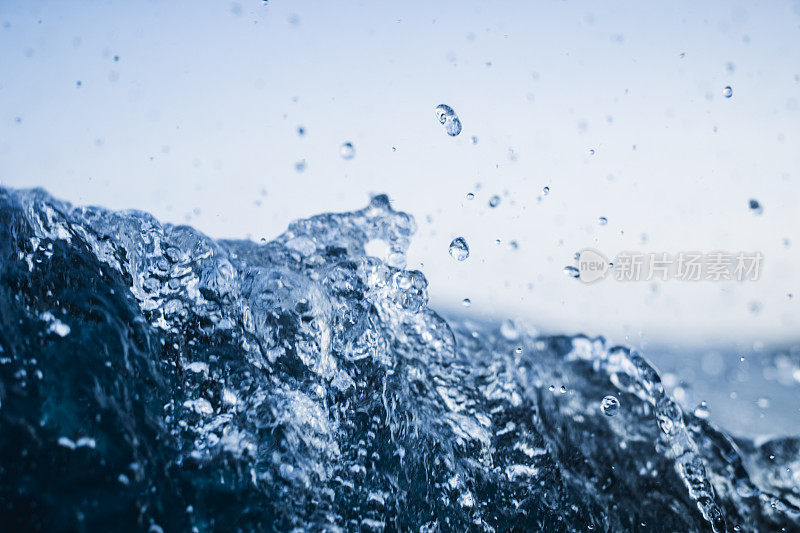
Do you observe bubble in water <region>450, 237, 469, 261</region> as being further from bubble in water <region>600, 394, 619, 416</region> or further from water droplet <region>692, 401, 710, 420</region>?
water droplet <region>692, 401, 710, 420</region>

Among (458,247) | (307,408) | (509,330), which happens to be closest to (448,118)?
(458,247)

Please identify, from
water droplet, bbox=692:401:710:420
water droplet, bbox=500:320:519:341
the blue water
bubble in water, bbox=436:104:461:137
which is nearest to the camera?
the blue water

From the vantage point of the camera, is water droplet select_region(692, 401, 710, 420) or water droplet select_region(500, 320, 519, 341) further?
water droplet select_region(500, 320, 519, 341)

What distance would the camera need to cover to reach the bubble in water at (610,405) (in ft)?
9.59

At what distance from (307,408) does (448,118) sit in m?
1.85

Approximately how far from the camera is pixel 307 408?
227 centimetres

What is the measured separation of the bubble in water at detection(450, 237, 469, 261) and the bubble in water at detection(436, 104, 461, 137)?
0.64 metres

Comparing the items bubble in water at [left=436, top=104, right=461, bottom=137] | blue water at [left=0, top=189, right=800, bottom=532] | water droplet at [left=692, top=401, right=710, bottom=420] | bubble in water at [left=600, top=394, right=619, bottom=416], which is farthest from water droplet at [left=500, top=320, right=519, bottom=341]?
bubble in water at [left=436, top=104, right=461, bottom=137]

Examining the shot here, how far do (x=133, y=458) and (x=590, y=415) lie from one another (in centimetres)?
238

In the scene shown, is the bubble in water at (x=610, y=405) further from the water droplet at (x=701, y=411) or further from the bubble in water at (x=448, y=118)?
the bubble in water at (x=448, y=118)

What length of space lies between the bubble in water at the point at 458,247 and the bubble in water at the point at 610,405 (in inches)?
46.2

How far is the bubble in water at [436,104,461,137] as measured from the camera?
306 cm

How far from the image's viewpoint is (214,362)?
2242mm

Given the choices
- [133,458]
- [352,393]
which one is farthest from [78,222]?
[352,393]
